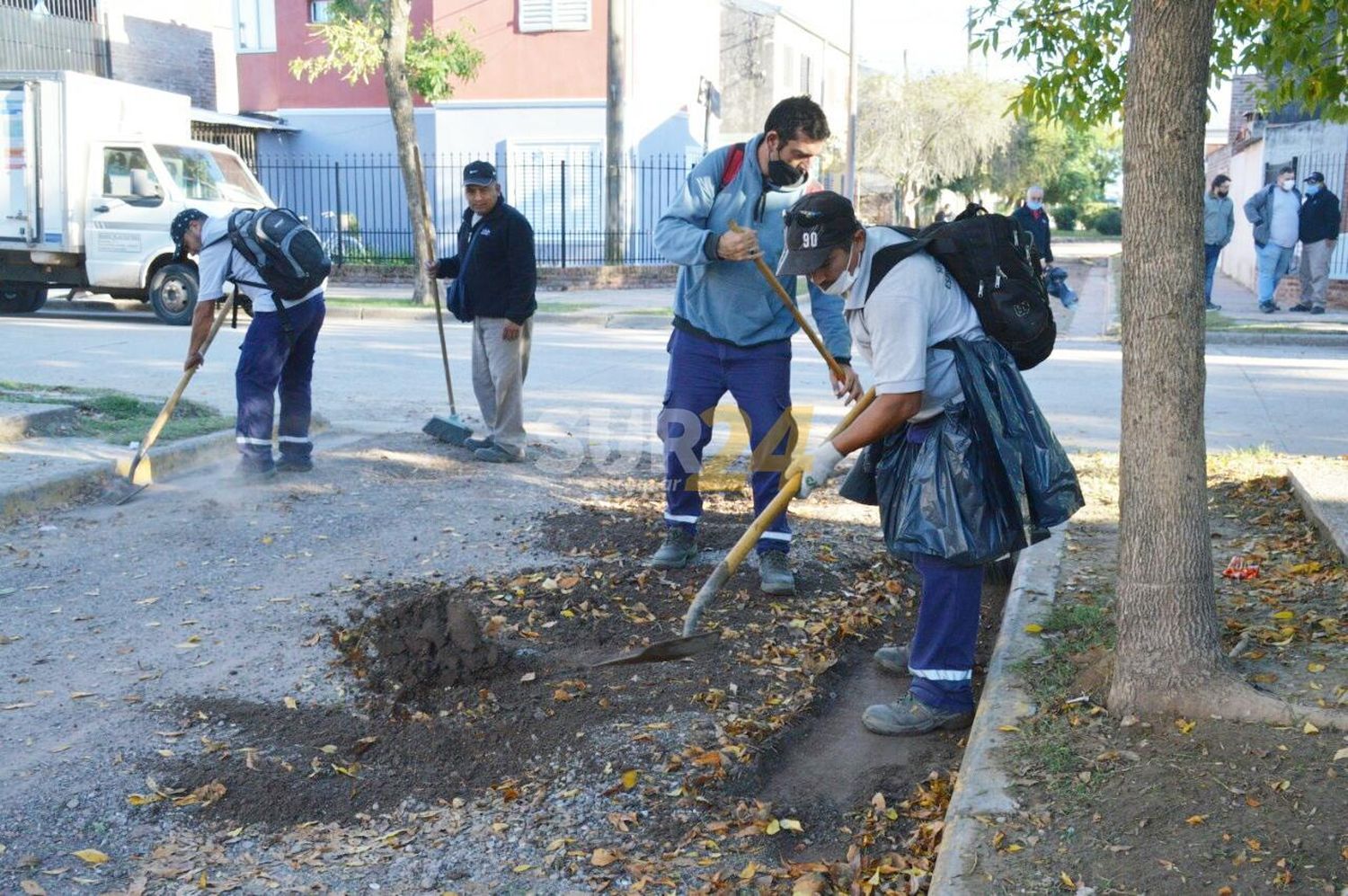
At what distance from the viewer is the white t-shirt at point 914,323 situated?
13.1 feet

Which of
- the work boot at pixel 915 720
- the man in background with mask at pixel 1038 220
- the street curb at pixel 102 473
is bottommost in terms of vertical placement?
the work boot at pixel 915 720

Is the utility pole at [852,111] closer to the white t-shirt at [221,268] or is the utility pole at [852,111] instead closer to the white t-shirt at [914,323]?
the white t-shirt at [221,268]

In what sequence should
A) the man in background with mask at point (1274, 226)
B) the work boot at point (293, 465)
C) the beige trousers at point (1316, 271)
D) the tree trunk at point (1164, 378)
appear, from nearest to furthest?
the tree trunk at point (1164, 378), the work boot at point (293, 465), the man in background with mask at point (1274, 226), the beige trousers at point (1316, 271)

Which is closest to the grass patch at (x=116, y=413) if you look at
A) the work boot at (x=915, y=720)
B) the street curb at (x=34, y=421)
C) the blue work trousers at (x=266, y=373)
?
the street curb at (x=34, y=421)

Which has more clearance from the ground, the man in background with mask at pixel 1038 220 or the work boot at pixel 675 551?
the man in background with mask at pixel 1038 220

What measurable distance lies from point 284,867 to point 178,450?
207 inches

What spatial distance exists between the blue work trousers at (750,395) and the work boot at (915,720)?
1457 millimetres

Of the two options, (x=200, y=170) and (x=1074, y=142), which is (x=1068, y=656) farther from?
(x=1074, y=142)

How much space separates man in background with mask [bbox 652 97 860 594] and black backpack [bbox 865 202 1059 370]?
1.37 meters

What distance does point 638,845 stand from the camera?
11.7 ft

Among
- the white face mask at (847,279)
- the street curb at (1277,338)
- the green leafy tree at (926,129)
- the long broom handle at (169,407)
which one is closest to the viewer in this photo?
the white face mask at (847,279)

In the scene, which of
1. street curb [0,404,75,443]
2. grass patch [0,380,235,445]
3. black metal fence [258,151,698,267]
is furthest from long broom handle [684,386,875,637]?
black metal fence [258,151,698,267]

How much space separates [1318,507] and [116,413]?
7.58m

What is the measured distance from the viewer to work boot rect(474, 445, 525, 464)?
28.0 feet
